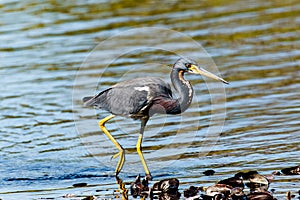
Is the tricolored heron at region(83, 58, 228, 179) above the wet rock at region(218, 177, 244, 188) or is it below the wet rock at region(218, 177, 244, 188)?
above

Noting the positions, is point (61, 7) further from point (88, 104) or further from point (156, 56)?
point (88, 104)

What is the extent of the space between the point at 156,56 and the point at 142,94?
6.67m

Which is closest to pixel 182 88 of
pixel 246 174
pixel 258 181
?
pixel 246 174

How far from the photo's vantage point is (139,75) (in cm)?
1455

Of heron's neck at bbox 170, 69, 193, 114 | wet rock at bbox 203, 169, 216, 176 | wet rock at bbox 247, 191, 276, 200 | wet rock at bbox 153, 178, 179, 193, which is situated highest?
heron's neck at bbox 170, 69, 193, 114

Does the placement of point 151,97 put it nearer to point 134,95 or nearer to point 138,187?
point 134,95

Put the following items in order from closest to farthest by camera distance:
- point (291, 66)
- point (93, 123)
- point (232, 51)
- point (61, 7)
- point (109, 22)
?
point (93, 123)
point (291, 66)
point (232, 51)
point (109, 22)
point (61, 7)

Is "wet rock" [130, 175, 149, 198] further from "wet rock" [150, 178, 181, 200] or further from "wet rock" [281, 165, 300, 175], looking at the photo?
"wet rock" [281, 165, 300, 175]

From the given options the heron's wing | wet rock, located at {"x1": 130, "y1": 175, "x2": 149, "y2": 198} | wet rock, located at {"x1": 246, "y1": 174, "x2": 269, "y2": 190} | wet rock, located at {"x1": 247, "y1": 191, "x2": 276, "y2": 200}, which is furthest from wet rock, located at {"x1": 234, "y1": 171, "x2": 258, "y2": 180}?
the heron's wing

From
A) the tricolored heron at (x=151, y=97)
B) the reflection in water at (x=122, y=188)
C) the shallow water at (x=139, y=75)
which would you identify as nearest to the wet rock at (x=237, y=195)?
the shallow water at (x=139, y=75)

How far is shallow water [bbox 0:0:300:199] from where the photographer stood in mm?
9477

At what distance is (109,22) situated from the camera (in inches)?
733

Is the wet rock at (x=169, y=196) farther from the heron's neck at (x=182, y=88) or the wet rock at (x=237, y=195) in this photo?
the heron's neck at (x=182, y=88)

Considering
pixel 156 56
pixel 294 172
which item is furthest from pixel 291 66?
pixel 294 172
